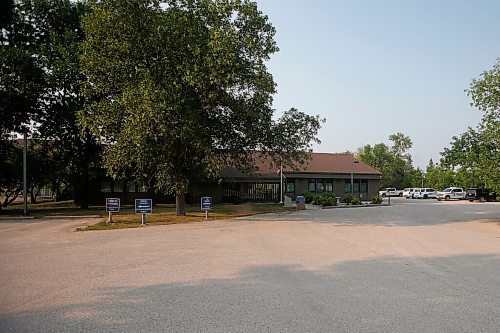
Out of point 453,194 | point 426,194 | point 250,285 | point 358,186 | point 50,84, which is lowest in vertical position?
point 250,285

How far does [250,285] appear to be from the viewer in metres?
8.73

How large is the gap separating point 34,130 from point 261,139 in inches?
782

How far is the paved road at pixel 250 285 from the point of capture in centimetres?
630

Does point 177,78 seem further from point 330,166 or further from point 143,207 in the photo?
point 330,166

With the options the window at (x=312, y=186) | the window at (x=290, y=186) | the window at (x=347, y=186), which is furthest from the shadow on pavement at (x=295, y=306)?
the window at (x=347, y=186)

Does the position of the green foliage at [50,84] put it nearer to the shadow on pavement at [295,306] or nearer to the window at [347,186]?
the shadow on pavement at [295,306]

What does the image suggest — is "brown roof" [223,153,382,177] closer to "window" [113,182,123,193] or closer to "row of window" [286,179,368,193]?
"row of window" [286,179,368,193]

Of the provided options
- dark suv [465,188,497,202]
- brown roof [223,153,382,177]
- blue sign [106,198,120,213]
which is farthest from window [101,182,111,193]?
dark suv [465,188,497,202]

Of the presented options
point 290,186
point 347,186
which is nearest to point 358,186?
point 347,186

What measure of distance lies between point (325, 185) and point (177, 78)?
32.1m

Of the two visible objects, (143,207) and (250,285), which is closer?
(250,285)

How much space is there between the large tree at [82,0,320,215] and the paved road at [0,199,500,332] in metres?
8.34

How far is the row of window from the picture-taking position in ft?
168

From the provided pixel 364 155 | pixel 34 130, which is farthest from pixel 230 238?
pixel 364 155
